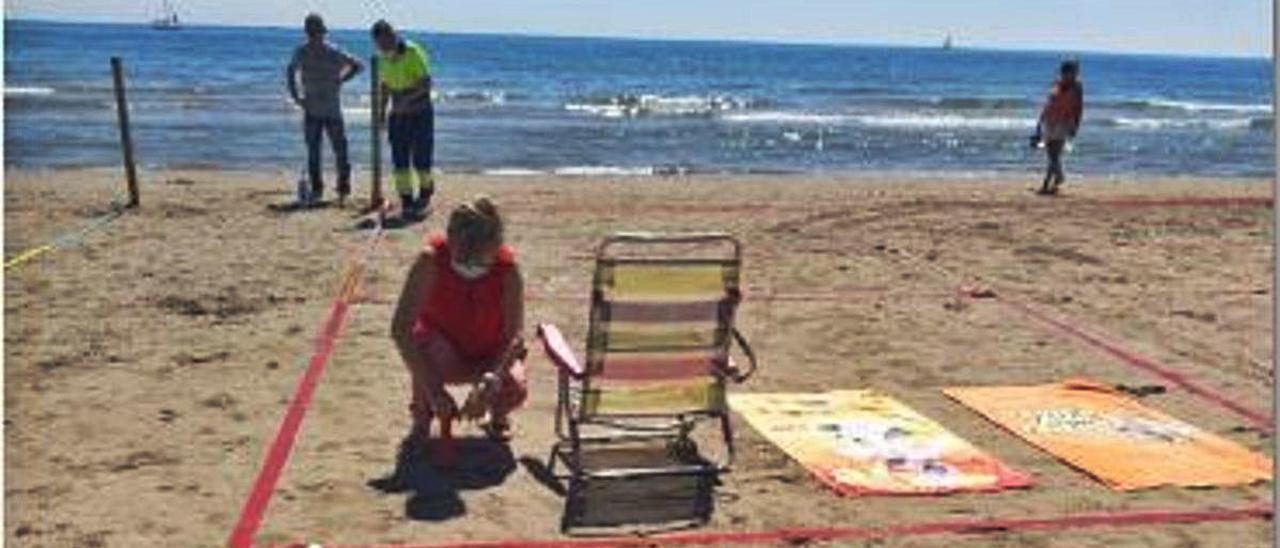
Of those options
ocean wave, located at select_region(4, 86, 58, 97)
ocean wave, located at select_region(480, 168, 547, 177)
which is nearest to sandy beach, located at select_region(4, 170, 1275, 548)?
ocean wave, located at select_region(480, 168, 547, 177)

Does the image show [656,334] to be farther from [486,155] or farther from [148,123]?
[148,123]

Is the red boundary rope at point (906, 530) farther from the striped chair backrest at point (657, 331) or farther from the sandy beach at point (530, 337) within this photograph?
the striped chair backrest at point (657, 331)

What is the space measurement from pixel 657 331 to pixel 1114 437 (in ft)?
7.60

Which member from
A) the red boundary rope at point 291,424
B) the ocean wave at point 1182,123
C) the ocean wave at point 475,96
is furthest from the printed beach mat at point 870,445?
the ocean wave at point 1182,123

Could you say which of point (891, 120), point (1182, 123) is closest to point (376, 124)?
point (891, 120)

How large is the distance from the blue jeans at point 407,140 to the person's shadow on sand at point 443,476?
26.3 feet

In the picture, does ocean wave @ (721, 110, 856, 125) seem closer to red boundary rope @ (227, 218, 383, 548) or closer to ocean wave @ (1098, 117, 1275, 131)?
ocean wave @ (1098, 117, 1275, 131)

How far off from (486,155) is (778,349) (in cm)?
1853

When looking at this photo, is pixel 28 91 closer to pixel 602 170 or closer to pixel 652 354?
pixel 602 170

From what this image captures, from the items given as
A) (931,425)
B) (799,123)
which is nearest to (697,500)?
(931,425)

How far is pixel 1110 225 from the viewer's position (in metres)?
15.8

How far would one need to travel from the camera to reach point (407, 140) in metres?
→ 14.9

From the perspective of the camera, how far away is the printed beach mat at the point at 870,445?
21.5 feet

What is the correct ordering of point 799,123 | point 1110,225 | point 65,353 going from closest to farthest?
point 65,353
point 1110,225
point 799,123
